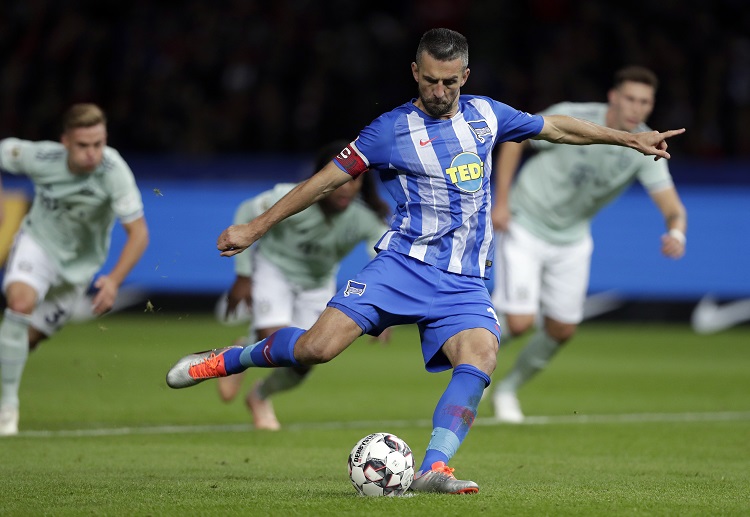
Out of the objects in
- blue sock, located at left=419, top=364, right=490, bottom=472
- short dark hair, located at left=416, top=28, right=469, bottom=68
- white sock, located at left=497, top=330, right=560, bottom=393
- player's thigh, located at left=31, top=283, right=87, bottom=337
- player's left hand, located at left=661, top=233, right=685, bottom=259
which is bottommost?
white sock, located at left=497, top=330, right=560, bottom=393

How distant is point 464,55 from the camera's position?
619 cm

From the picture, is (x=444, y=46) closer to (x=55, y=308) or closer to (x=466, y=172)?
(x=466, y=172)

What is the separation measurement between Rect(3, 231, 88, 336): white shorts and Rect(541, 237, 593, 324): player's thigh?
362 centimetres

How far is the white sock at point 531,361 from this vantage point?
10.3 m

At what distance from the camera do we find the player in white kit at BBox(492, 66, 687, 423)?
9.95 m


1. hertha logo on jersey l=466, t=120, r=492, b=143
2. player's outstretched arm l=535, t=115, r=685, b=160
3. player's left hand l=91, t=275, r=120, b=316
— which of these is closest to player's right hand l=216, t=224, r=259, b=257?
hertha logo on jersey l=466, t=120, r=492, b=143

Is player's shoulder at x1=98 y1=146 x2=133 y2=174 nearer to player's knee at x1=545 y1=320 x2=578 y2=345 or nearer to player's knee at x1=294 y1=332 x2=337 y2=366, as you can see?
player's knee at x1=294 y1=332 x2=337 y2=366

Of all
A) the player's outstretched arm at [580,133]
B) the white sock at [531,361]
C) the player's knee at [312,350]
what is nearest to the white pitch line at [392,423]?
the white sock at [531,361]

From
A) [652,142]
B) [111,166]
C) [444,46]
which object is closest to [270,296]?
[111,166]

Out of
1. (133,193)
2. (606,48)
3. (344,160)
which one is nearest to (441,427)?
(344,160)

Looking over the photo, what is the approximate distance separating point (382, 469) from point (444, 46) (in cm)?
199

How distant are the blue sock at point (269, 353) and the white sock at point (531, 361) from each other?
406 centimetres

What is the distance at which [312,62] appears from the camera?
1888 centimetres

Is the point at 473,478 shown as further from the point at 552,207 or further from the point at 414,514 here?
the point at 552,207
